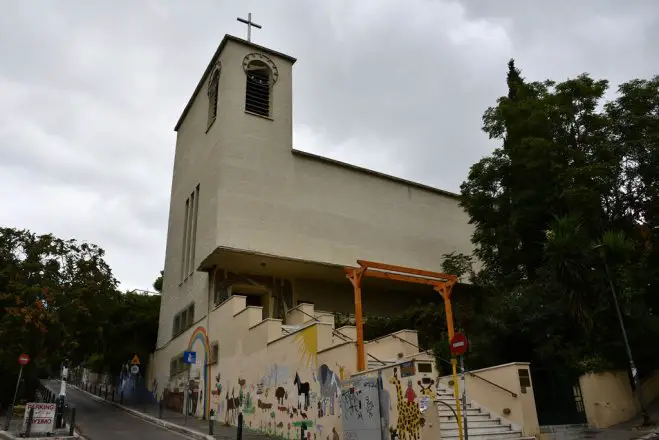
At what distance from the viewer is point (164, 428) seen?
18250 millimetres

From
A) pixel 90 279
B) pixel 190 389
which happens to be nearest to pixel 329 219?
pixel 190 389

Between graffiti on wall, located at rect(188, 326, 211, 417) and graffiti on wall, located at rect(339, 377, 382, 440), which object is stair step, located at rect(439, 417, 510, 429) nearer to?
graffiti on wall, located at rect(339, 377, 382, 440)

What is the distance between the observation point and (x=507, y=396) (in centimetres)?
1365

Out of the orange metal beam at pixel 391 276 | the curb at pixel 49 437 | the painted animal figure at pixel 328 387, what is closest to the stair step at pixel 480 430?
the painted animal figure at pixel 328 387

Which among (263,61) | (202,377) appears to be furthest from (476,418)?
(263,61)

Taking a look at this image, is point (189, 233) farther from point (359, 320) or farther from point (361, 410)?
point (361, 410)

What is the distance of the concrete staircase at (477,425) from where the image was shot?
12.2 metres

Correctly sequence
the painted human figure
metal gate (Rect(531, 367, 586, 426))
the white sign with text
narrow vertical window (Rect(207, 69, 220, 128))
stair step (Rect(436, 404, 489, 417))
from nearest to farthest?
the painted human figure → stair step (Rect(436, 404, 489, 417)) → metal gate (Rect(531, 367, 586, 426)) → the white sign with text → narrow vertical window (Rect(207, 69, 220, 128))

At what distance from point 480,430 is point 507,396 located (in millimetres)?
1437

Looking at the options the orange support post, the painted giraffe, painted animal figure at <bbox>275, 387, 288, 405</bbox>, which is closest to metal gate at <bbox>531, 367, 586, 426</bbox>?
the orange support post

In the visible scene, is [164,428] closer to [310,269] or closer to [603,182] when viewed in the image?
[310,269]

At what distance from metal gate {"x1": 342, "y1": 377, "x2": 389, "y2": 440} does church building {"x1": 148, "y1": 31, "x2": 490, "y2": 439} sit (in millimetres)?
4558

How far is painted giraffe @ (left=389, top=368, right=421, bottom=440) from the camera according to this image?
1066cm

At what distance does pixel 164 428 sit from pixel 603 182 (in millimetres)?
17262
